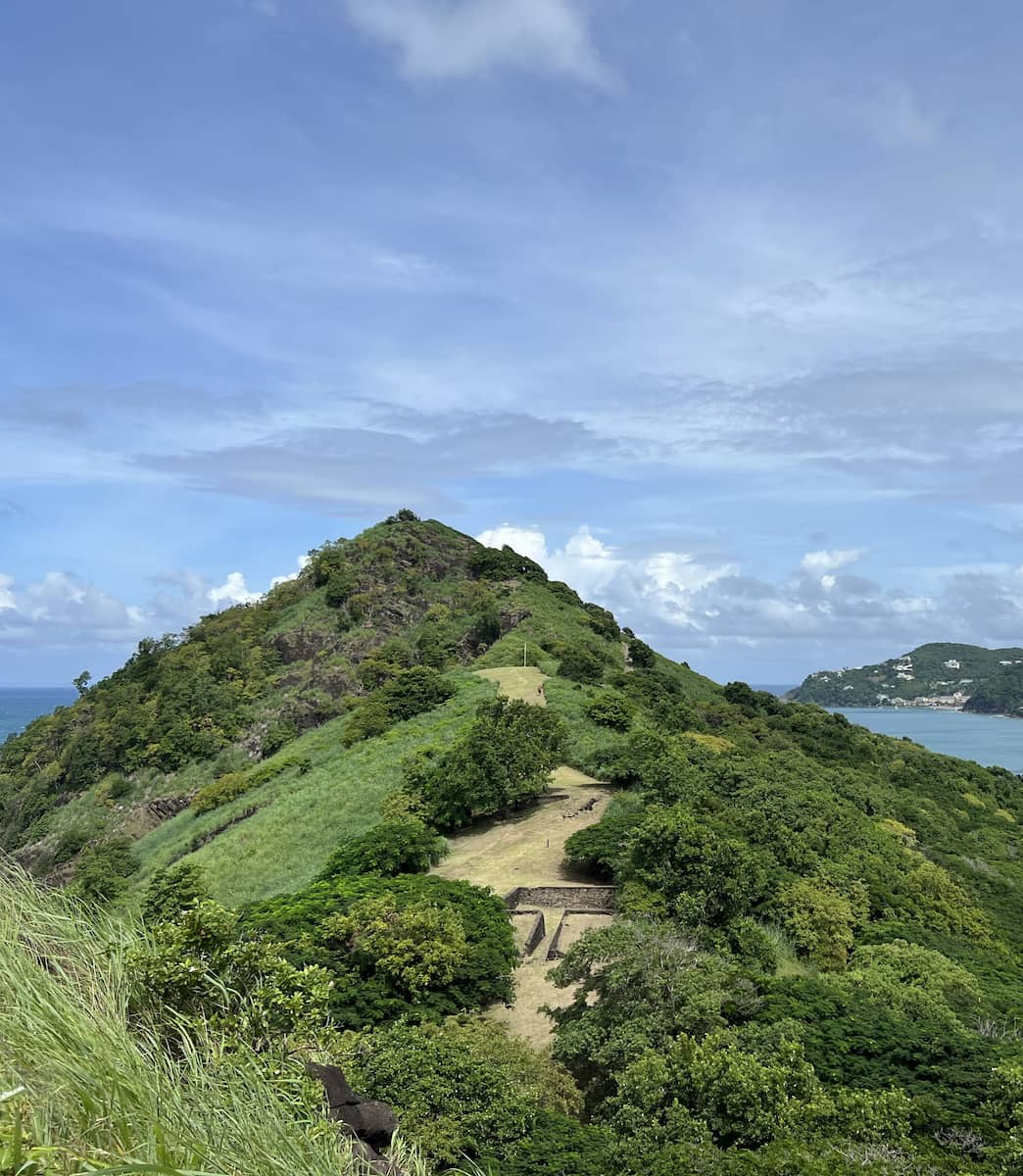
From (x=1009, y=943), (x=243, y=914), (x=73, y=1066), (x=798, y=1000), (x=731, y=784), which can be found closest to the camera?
(x=73, y=1066)

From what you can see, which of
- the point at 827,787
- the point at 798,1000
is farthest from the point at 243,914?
the point at 827,787

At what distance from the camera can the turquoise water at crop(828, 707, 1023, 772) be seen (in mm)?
110438

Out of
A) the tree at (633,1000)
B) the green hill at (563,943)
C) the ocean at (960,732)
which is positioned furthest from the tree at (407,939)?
the ocean at (960,732)

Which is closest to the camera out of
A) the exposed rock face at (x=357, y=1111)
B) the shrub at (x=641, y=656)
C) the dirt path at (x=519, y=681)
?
the exposed rock face at (x=357, y=1111)

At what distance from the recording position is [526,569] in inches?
3561

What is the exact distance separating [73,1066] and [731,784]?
3465cm

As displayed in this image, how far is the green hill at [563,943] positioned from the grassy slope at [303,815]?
234 millimetres

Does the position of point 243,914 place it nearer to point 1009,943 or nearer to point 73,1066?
point 73,1066

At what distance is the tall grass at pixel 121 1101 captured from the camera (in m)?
2.95

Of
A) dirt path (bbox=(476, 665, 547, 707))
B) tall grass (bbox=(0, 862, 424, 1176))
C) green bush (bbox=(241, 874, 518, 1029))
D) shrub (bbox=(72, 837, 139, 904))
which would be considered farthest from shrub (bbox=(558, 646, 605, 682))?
tall grass (bbox=(0, 862, 424, 1176))

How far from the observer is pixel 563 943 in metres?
23.5

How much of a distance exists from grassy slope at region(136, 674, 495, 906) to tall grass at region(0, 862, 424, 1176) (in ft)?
99.5

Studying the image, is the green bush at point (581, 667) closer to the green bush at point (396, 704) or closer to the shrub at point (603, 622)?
the green bush at point (396, 704)

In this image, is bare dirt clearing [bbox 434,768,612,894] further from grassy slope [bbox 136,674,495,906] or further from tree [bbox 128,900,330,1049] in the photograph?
tree [bbox 128,900,330,1049]
